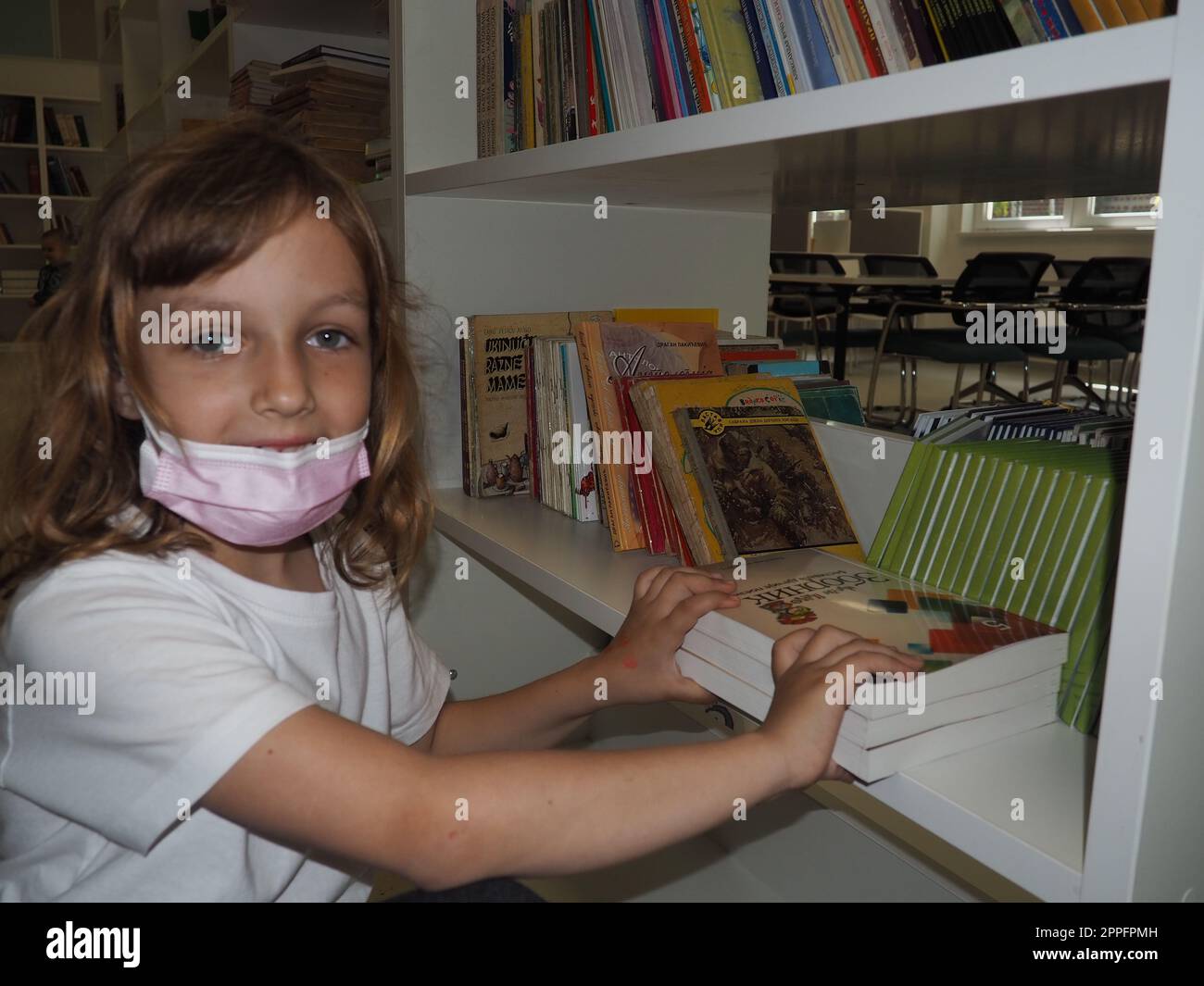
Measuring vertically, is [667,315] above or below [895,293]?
below

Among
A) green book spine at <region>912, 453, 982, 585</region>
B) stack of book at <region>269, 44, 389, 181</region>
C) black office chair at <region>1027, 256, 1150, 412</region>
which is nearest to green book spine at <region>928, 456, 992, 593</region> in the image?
green book spine at <region>912, 453, 982, 585</region>

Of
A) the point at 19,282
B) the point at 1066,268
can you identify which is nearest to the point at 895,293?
the point at 1066,268

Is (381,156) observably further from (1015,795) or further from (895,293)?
(895,293)

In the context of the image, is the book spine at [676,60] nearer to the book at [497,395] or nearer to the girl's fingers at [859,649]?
the book at [497,395]

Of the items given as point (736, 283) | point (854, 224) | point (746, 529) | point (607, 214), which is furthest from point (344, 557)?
point (854, 224)

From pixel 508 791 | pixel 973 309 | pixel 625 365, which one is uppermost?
pixel 973 309

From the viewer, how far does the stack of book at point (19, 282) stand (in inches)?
286

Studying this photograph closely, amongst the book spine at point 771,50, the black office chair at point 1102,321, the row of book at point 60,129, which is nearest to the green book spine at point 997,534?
the book spine at point 771,50

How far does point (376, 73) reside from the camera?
176 cm

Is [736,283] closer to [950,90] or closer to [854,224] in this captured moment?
[950,90]

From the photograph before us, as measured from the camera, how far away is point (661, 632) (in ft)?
2.68
